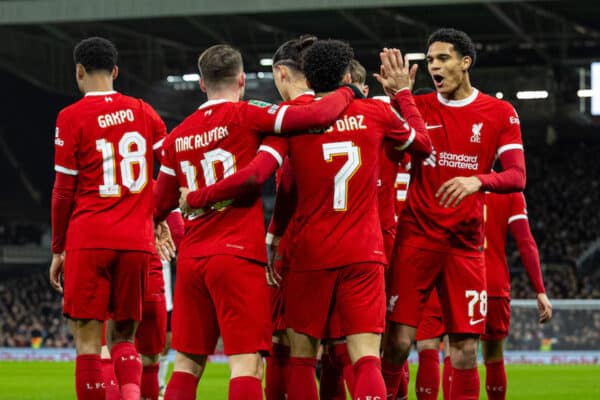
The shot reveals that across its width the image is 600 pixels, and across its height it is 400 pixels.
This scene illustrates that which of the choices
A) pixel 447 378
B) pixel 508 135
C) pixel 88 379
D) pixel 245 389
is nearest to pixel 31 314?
pixel 447 378

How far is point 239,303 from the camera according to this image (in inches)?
202

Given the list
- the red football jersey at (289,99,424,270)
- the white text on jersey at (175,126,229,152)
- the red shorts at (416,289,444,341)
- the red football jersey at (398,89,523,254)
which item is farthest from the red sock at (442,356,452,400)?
the white text on jersey at (175,126,229,152)

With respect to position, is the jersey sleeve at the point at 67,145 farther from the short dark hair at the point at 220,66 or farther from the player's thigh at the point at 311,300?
the player's thigh at the point at 311,300

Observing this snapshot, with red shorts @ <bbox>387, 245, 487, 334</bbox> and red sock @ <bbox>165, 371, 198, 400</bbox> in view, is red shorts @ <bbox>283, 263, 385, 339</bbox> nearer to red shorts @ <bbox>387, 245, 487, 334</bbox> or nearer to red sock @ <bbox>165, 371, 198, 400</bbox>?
red sock @ <bbox>165, 371, 198, 400</bbox>

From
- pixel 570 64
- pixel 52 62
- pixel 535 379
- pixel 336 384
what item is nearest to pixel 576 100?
pixel 570 64

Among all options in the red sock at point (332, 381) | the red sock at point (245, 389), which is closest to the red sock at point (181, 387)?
the red sock at point (245, 389)

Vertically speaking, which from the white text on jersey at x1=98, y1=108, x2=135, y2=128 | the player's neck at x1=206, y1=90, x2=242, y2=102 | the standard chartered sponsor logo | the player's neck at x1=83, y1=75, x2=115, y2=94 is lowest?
the standard chartered sponsor logo

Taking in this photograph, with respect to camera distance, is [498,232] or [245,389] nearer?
[245,389]

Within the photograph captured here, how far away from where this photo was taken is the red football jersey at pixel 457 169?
6172mm

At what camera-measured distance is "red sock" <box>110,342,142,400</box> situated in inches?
257

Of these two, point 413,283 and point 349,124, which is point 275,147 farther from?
point 413,283

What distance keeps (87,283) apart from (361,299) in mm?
1673

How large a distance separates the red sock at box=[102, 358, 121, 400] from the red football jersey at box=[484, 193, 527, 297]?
2798 mm

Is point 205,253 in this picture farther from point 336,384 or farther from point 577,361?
point 577,361
